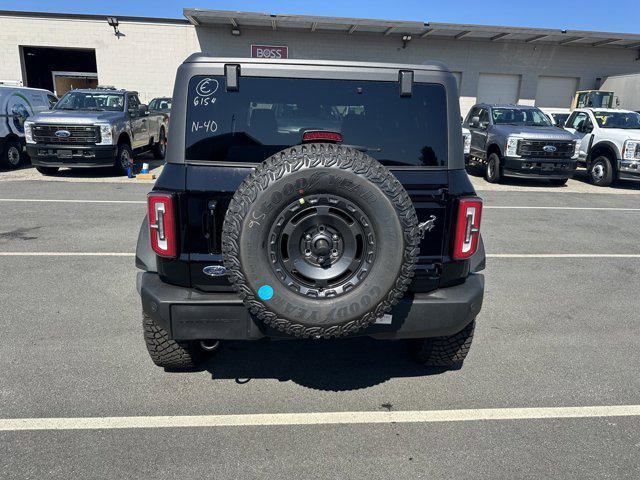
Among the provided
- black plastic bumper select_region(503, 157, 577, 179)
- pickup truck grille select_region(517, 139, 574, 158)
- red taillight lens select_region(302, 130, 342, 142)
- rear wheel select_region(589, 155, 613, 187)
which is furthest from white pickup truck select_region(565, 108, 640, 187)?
red taillight lens select_region(302, 130, 342, 142)

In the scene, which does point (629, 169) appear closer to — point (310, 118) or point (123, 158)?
point (310, 118)

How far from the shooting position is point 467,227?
9.50 feet

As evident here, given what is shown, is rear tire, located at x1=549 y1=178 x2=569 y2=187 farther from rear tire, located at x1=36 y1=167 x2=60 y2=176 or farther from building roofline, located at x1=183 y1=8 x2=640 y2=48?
rear tire, located at x1=36 y1=167 x2=60 y2=176

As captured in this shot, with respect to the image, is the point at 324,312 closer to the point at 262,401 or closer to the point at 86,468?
the point at 262,401

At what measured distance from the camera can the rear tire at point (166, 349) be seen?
3.21m

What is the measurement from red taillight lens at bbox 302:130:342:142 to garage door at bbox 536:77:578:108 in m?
25.6

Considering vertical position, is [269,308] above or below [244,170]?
below

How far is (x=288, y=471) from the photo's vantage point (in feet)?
8.16

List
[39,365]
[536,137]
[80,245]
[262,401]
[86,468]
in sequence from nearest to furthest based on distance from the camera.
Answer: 1. [86,468]
2. [262,401]
3. [39,365]
4. [80,245]
5. [536,137]

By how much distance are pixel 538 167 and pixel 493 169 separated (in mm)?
1211

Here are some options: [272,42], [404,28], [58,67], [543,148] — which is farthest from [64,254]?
[58,67]

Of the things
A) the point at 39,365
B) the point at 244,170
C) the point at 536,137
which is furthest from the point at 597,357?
the point at 536,137

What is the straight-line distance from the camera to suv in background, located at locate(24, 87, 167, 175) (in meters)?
11.3

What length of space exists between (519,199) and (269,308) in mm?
9968
